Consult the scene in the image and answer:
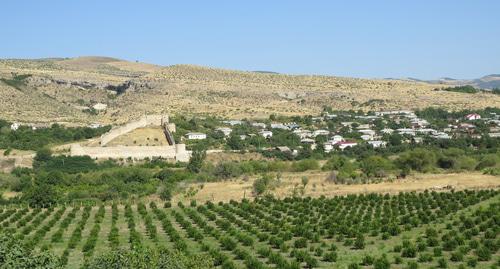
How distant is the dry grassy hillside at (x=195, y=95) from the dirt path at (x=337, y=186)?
162 ft

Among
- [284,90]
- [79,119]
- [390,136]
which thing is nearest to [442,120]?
[390,136]

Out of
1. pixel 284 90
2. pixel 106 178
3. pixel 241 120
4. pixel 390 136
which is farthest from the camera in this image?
pixel 284 90

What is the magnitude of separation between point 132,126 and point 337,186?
33.8 m

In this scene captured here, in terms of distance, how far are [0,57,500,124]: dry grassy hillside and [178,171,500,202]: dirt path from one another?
162 ft

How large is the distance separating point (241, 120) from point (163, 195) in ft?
169

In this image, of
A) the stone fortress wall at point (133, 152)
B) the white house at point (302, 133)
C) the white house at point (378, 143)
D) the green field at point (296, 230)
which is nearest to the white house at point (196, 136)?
the stone fortress wall at point (133, 152)

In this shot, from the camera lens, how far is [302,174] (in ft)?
225

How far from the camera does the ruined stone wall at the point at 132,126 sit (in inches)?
3155

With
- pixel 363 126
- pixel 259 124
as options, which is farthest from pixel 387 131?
pixel 259 124

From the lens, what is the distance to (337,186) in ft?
200

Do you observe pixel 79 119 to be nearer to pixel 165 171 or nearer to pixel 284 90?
pixel 284 90

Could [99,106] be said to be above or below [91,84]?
below

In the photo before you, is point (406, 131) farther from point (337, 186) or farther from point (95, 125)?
point (95, 125)

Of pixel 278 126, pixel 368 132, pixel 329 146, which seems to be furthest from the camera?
pixel 278 126
